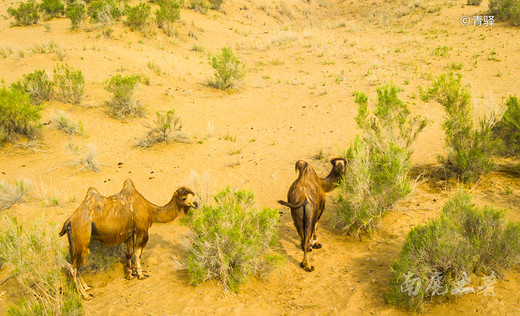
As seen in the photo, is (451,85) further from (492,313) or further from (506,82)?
(506,82)

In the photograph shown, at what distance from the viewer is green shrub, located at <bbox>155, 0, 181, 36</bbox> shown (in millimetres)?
23469

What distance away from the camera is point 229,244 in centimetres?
523

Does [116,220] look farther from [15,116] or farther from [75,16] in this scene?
[75,16]

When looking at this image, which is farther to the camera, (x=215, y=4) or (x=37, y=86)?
(x=215, y=4)

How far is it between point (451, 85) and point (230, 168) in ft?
20.0

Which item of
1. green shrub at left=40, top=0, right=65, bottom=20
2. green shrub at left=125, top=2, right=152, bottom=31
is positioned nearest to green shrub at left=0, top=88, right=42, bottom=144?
green shrub at left=125, top=2, right=152, bottom=31

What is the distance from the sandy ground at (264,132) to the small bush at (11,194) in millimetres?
278

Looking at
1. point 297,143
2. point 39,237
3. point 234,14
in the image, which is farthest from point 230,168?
point 234,14

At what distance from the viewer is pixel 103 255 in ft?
18.7

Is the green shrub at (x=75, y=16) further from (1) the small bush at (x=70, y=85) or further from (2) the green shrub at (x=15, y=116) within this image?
(2) the green shrub at (x=15, y=116)

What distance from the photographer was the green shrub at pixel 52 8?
80.0 feet

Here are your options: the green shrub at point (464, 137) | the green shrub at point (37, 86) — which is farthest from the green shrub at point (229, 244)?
the green shrub at point (37, 86)

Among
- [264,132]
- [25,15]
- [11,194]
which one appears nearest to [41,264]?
[11,194]

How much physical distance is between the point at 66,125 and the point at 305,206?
31.6 ft
